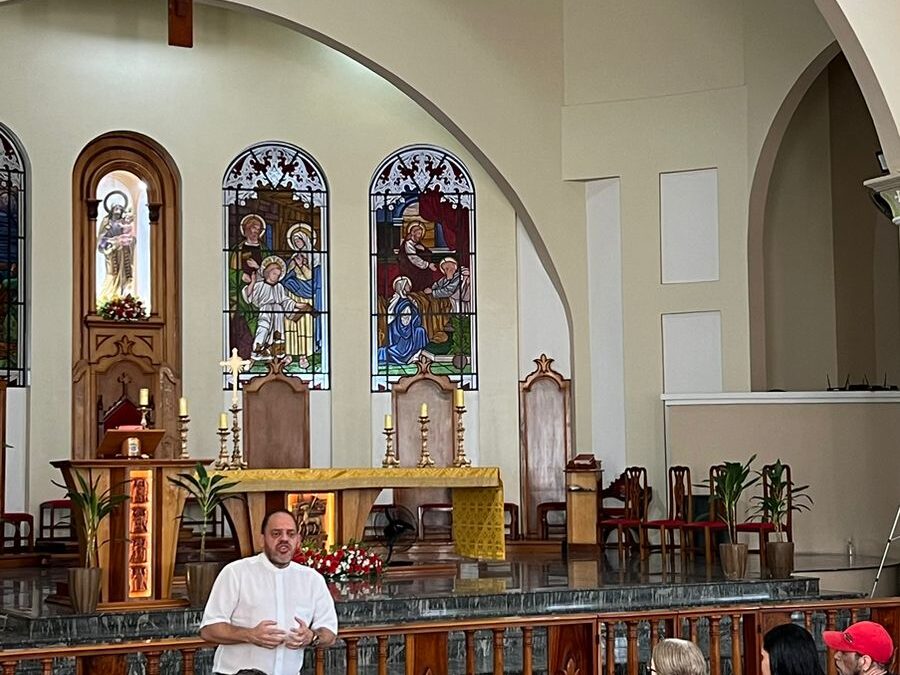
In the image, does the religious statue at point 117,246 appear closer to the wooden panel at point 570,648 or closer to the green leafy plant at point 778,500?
the green leafy plant at point 778,500

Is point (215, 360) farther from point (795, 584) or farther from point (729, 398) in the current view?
point (795, 584)

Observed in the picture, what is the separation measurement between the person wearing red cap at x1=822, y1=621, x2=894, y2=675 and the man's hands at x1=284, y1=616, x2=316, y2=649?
202cm

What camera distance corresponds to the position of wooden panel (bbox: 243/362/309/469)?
1380 cm

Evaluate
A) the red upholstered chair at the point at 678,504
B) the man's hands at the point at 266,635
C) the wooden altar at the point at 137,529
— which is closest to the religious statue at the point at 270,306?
the red upholstered chair at the point at 678,504

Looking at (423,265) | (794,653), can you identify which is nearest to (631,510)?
(423,265)

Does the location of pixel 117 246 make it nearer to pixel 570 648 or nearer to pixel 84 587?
pixel 84 587

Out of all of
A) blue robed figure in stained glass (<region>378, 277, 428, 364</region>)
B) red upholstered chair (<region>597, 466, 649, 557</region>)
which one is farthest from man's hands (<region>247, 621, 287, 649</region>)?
→ blue robed figure in stained glass (<region>378, 277, 428, 364</region>)

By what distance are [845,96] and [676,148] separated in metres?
1.96

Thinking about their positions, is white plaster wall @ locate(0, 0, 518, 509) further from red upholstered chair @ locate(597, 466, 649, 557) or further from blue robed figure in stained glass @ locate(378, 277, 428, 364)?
red upholstered chair @ locate(597, 466, 649, 557)

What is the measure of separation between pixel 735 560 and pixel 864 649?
544 cm

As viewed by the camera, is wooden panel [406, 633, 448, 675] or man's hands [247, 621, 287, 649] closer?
man's hands [247, 621, 287, 649]

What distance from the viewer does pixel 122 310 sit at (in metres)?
13.6

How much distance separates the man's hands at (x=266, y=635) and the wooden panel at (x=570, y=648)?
3.92 ft

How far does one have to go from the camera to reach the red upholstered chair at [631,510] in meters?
12.5
